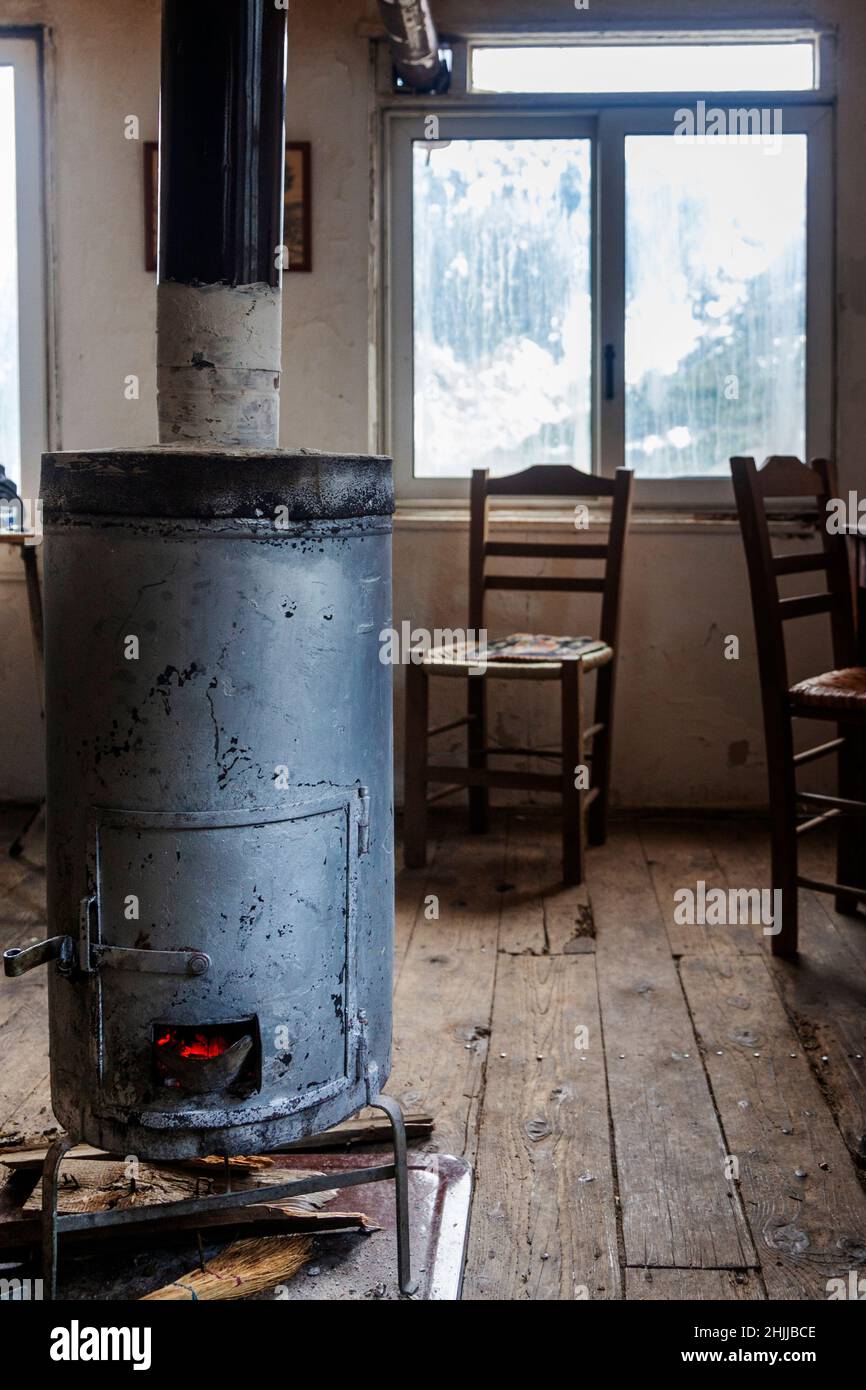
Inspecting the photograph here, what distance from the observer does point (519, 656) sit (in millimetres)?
3348

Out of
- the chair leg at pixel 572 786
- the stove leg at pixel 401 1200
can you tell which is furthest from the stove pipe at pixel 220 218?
the chair leg at pixel 572 786

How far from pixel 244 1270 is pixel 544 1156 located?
20.1 inches

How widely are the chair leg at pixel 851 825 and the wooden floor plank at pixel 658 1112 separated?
441 millimetres

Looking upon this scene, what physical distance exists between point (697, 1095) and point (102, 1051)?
104 centimetres

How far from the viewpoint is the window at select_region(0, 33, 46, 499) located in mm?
3869

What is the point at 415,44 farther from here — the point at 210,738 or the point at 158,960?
the point at 158,960

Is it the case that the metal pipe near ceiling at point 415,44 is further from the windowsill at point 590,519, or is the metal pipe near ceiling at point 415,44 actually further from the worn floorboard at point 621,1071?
the worn floorboard at point 621,1071

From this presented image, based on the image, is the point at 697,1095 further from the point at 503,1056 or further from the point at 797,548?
the point at 797,548

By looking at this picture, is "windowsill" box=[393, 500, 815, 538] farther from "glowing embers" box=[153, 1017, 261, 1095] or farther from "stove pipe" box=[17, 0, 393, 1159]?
"glowing embers" box=[153, 1017, 261, 1095]

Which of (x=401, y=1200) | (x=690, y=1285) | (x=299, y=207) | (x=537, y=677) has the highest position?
(x=299, y=207)

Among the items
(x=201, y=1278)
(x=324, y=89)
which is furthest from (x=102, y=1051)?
(x=324, y=89)

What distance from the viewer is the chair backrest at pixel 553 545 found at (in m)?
3.61

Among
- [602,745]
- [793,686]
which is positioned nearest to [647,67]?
[602,745]

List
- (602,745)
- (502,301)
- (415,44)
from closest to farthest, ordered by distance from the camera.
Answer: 1. (415,44)
2. (602,745)
3. (502,301)
